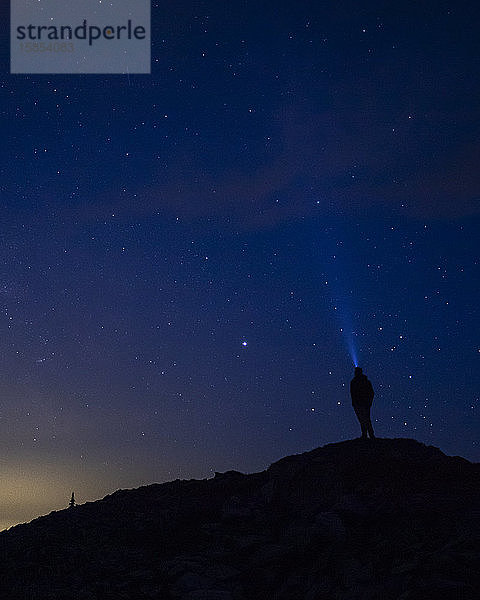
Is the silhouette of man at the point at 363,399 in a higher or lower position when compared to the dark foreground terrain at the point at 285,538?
higher

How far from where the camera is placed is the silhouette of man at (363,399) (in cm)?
1802

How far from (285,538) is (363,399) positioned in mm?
6497

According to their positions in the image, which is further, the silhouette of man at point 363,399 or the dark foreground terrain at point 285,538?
the silhouette of man at point 363,399

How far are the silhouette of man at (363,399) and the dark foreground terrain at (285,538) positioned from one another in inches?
25.5

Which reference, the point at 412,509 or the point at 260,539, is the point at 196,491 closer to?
the point at 260,539

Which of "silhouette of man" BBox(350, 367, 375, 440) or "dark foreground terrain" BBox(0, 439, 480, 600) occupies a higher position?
"silhouette of man" BBox(350, 367, 375, 440)

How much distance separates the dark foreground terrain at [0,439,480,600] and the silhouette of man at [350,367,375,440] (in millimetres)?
649

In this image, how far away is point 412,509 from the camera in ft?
41.7

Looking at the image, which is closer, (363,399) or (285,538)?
(285,538)

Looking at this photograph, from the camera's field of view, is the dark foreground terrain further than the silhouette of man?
No

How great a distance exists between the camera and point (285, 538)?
12.5 meters

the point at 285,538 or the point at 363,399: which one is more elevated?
the point at 363,399

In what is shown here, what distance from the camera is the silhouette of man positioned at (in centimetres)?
1802

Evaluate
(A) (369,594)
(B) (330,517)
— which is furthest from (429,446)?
(A) (369,594)
